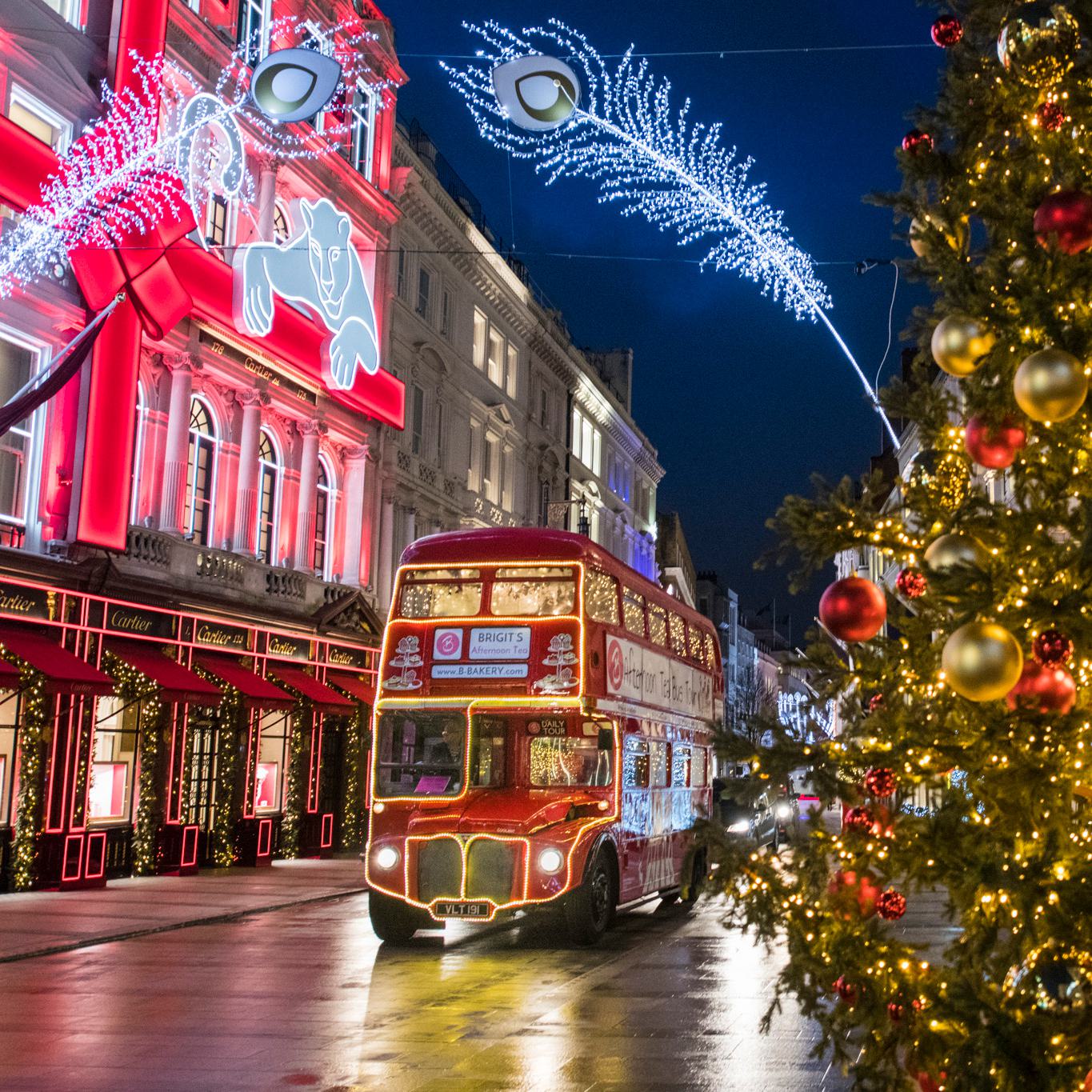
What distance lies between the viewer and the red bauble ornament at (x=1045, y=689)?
4996 mm

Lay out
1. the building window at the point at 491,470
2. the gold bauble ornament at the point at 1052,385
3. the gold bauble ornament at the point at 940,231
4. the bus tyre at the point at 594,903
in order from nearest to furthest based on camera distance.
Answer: the gold bauble ornament at the point at 1052,385, the gold bauble ornament at the point at 940,231, the bus tyre at the point at 594,903, the building window at the point at 491,470

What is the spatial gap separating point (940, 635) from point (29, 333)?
1811 cm

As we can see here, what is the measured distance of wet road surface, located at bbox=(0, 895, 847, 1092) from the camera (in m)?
8.77

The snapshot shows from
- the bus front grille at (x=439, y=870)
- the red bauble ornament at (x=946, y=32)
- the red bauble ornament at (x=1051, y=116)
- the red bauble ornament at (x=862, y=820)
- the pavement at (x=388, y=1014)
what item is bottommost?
the pavement at (x=388, y=1014)

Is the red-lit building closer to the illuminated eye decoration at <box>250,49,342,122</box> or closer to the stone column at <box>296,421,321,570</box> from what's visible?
the stone column at <box>296,421,321,570</box>

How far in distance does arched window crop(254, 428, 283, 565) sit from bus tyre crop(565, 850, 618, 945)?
13216 millimetres

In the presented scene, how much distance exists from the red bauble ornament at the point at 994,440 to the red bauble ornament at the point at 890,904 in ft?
5.74

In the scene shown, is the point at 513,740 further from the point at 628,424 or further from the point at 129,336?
the point at 628,424

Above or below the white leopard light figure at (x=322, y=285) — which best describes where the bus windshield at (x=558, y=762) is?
below

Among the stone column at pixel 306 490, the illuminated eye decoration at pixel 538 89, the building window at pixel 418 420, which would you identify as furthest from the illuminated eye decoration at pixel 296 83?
the building window at pixel 418 420

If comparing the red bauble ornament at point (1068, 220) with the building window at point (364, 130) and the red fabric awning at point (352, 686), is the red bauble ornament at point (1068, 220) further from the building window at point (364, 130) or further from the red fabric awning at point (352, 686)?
the building window at point (364, 130)

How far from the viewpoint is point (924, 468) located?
638 centimetres

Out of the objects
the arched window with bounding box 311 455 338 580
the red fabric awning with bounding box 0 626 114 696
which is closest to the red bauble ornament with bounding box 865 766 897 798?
the red fabric awning with bounding box 0 626 114 696

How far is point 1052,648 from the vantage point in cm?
497
